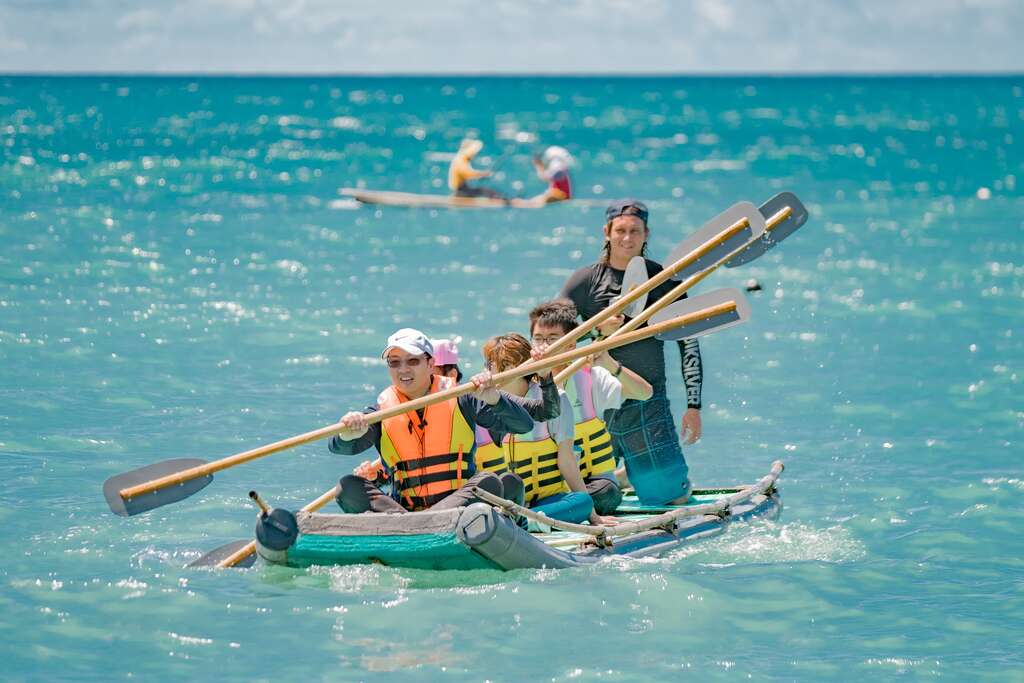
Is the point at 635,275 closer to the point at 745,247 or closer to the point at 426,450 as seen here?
the point at 745,247

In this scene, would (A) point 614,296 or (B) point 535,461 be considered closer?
(B) point 535,461

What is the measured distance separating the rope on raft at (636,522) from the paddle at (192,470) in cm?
57

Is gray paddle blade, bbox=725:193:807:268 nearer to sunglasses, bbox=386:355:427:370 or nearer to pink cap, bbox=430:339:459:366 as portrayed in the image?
pink cap, bbox=430:339:459:366

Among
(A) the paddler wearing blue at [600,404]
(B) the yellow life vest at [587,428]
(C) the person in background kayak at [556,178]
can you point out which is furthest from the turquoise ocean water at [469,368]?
(B) the yellow life vest at [587,428]

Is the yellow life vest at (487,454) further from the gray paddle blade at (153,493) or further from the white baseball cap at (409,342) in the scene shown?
the gray paddle blade at (153,493)

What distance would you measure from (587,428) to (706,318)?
1103 millimetres

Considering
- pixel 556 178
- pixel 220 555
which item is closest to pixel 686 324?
pixel 220 555

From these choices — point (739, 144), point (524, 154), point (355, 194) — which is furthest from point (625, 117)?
point (355, 194)

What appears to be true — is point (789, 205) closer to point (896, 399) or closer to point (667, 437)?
point (667, 437)

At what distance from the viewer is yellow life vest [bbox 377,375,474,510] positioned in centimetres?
799

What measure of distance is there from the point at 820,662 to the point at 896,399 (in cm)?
716

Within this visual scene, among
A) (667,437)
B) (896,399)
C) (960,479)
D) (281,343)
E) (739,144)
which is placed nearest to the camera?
(667,437)

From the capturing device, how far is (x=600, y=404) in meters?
9.10

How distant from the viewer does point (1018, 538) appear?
9938 millimetres
